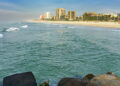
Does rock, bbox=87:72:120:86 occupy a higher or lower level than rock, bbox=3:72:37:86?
higher

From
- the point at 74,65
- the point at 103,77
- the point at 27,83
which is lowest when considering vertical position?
the point at 74,65

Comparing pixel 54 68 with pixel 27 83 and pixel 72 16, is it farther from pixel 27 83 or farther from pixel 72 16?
pixel 72 16

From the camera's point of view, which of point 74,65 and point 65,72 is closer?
point 65,72

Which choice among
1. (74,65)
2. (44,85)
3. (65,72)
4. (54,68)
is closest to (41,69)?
(54,68)

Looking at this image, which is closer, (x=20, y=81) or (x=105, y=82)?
(x=105, y=82)

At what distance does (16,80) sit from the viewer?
4836 mm

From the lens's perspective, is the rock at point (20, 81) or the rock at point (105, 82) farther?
the rock at point (20, 81)

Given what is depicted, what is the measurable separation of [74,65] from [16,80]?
5113mm

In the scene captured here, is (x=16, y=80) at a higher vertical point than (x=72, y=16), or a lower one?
lower

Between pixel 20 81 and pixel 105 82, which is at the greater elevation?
pixel 105 82

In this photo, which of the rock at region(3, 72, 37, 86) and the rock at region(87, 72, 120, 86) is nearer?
the rock at region(87, 72, 120, 86)

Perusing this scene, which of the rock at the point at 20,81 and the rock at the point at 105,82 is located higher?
the rock at the point at 105,82

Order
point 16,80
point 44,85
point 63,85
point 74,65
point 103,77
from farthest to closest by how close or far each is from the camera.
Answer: point 74,65
point 44,85
point 16,80
point 63,85
point 103,77

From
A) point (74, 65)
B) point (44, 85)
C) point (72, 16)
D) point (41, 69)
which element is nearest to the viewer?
point (44, 85)
